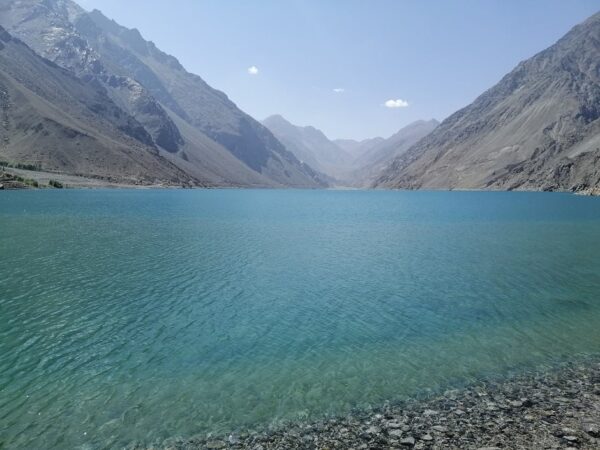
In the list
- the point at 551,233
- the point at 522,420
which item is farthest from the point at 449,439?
the point at 551,233

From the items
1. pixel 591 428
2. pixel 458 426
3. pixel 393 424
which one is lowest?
pixel 393 424

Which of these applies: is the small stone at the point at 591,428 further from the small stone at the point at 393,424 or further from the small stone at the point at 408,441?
the small stone at the point at 393,424

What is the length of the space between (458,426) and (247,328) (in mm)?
15350

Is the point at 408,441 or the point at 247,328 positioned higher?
the point at 247,328

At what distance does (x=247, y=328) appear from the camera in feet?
97.3

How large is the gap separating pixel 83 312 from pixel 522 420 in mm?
26856

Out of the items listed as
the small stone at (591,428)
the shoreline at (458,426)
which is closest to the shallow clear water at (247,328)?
the shoreline at (458,426)

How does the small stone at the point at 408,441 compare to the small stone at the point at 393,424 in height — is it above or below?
above

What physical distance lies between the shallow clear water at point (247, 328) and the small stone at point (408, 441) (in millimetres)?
3289

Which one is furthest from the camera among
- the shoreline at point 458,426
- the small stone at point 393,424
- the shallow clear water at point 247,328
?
the shallow clear water at point 247,328

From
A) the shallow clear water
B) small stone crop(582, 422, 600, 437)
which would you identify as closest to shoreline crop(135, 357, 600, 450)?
small stone crop(582, 422, 600, 437)

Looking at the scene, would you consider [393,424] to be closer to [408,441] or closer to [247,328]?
[408,441]

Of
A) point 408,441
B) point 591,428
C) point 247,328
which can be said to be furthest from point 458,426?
point 247,328

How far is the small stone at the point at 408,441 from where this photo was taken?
16.5 meters
